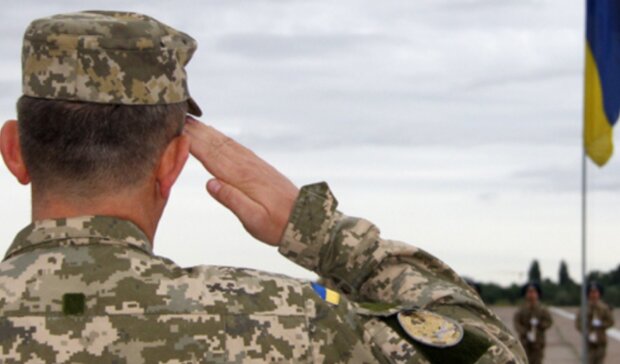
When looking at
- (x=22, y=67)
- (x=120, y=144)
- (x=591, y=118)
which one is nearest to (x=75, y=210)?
(x=120, y=144)

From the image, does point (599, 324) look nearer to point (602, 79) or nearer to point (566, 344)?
point (602, 79)

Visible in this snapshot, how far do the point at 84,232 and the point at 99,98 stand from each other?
0.24m

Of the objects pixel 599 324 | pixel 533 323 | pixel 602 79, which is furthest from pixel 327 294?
pixel 533 323

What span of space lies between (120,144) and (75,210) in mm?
150

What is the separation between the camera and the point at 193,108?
8.97ft

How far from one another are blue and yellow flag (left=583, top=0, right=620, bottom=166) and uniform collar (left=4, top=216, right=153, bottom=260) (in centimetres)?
1572

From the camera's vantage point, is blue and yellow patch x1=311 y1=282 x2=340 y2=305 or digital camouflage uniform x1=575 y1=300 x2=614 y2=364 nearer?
blue and yellow patch x1=311 y1=282 x2=340 y2=305

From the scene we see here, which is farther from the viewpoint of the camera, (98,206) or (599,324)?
(599,324)

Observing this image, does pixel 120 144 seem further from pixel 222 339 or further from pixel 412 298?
pixel 412 298

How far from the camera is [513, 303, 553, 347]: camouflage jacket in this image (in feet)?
Answer: 81.1

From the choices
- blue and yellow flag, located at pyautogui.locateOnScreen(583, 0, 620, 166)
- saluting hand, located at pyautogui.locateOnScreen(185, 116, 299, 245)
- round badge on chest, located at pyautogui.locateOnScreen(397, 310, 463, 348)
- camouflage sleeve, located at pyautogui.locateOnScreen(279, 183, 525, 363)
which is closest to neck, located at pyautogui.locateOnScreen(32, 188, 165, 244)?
saluting hand, located at pyautogui.locateOnScreen(185, 116, 299, 245)

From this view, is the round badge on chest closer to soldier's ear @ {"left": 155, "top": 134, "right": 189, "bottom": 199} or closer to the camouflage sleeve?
the camouflage sleeve

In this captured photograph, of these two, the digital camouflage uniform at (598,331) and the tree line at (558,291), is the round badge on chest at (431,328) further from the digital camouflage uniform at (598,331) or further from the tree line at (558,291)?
the tree line at (558,291)

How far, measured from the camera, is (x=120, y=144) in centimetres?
248
